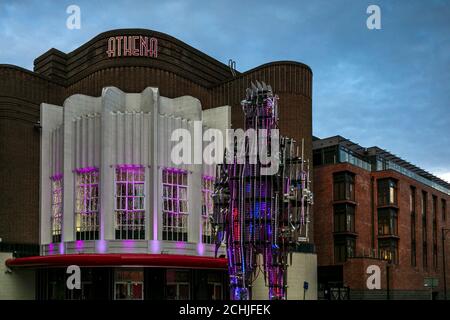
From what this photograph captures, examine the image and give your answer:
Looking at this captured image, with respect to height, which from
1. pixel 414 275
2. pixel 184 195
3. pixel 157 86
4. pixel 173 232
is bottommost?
pixel 414 275


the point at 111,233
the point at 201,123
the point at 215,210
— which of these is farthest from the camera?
the point at 201,123

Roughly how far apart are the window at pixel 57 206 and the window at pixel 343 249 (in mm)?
32018

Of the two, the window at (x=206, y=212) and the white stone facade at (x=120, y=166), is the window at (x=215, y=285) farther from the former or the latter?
the window at (x=206, y=212)

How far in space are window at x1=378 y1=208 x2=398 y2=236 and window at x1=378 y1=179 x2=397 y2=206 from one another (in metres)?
1.00

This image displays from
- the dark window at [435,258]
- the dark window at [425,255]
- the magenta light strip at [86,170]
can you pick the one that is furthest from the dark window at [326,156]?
the magenta light strip at [86,170]

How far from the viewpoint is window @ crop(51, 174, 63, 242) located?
55219 mm

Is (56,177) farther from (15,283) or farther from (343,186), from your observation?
(343,186)

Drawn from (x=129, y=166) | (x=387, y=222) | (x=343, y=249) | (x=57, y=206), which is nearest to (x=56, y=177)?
(x=57, y=206)

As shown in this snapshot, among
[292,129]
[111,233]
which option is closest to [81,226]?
[111,233]

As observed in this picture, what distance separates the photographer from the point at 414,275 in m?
75.4

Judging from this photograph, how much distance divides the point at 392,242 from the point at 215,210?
161ft

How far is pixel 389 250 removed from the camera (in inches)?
2940

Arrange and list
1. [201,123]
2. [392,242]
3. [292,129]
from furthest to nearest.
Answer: [392,242] → [292,129] → [201,123]

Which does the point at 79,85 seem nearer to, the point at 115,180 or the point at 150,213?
the point at 115,180
